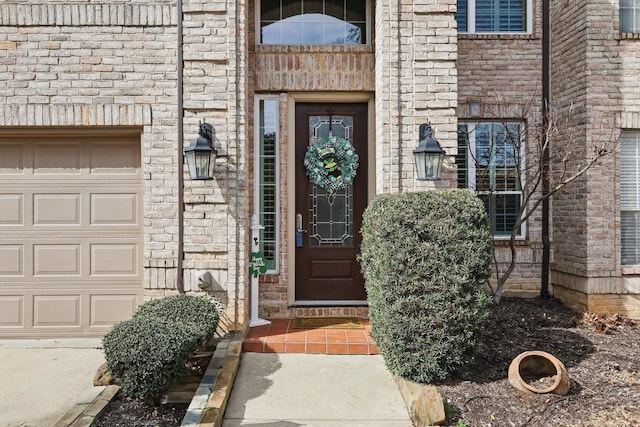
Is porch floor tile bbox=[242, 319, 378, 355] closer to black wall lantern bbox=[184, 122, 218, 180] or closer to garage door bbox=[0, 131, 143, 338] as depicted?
garage door bbox=[0, 131, 143, 338]

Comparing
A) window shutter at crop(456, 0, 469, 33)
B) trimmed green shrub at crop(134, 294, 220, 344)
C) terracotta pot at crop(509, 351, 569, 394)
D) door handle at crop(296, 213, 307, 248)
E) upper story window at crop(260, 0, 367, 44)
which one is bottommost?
terracotta pot at crop(509, 351, 569, 394)

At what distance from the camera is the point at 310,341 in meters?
4.67

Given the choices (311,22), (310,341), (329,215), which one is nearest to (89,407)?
(310,341)

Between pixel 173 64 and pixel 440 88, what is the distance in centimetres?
293

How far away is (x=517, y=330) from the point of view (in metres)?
5.05

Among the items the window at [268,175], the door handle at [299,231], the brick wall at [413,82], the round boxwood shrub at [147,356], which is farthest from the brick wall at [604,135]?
the round boxwood shrub at [147,356]

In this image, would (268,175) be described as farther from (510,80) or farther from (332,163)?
(510,80)

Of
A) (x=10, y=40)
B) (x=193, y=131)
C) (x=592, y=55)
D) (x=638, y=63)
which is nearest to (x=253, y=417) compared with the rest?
(x=193, y=131)

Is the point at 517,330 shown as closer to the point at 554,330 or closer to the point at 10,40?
the point at 554,330

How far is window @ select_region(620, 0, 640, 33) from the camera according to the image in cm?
589

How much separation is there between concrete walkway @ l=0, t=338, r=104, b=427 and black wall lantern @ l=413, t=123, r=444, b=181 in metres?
3.82

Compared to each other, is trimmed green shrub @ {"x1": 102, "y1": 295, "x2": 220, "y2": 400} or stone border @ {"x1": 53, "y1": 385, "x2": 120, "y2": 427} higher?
trimmed green shrub @ {"x1": 102, "y1": 295, "x2": 220, "y2": 400}

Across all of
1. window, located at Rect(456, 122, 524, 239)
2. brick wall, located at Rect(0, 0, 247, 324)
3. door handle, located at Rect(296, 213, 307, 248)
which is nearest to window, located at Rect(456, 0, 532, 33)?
window, located at Rect(456, 122, 524, 239)

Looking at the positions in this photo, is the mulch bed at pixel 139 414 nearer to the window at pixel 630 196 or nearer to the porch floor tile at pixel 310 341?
the porch floor tile at pixel 310 341
